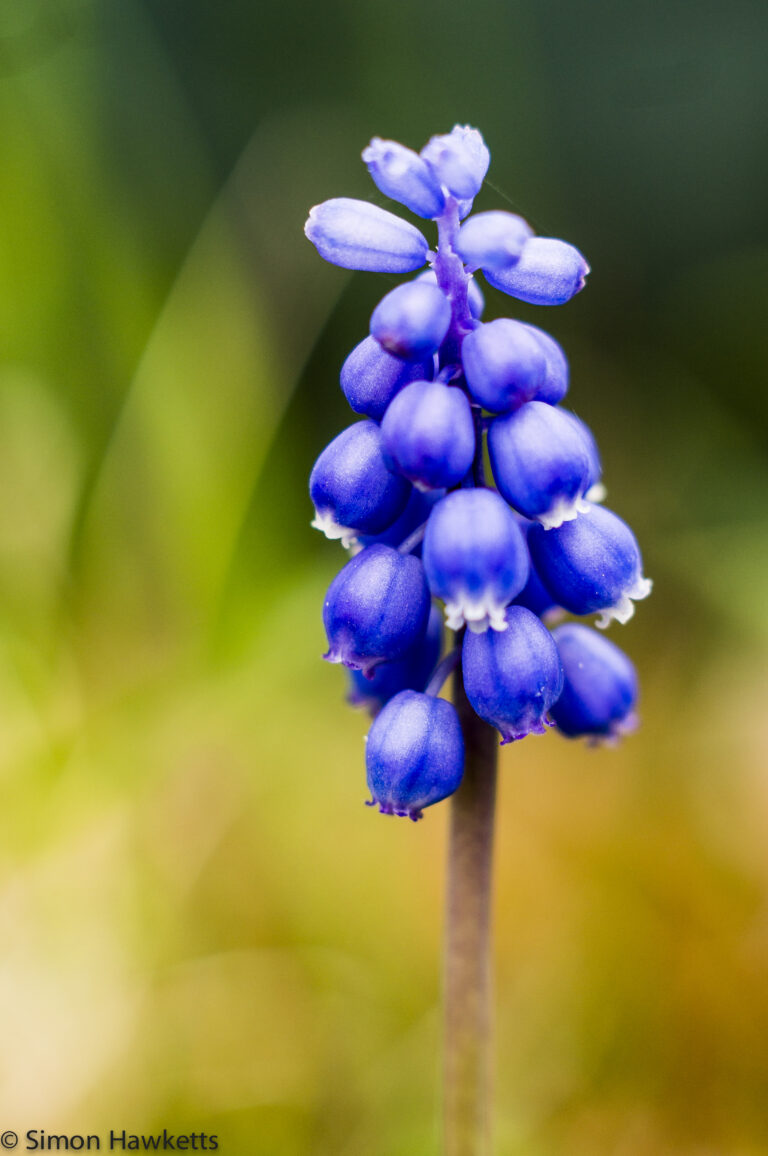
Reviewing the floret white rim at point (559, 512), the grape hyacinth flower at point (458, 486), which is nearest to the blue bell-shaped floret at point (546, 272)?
the grape hyacinth flower at point (458, 486)

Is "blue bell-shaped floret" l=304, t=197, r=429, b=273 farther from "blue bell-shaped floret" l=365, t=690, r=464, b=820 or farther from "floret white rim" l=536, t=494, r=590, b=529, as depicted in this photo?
"blue bell-shaped floret" l=365, t=690, r=464, b=820

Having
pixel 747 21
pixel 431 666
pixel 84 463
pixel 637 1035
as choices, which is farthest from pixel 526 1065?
pixel 747 21

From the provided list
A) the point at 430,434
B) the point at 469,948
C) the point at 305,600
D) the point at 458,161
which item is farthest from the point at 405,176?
the point at 305,600

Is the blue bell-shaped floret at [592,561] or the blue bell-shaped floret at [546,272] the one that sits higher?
the blue bell-shaped floret at [546,272]

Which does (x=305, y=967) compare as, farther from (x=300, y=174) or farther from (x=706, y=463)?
(x=300, y=174)

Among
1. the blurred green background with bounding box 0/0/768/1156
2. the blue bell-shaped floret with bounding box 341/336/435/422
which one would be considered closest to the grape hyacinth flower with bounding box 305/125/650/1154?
the blue bell-shaped floret with bounding box 341/336/435/422

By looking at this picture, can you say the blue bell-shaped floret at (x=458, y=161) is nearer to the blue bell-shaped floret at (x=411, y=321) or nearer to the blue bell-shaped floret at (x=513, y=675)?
the blue bell-shaped floret at (x=411, y=321)

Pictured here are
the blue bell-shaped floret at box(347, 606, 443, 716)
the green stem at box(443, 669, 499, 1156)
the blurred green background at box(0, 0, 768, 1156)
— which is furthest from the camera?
the blurred green background at box(0, 0, 768, 1156)
